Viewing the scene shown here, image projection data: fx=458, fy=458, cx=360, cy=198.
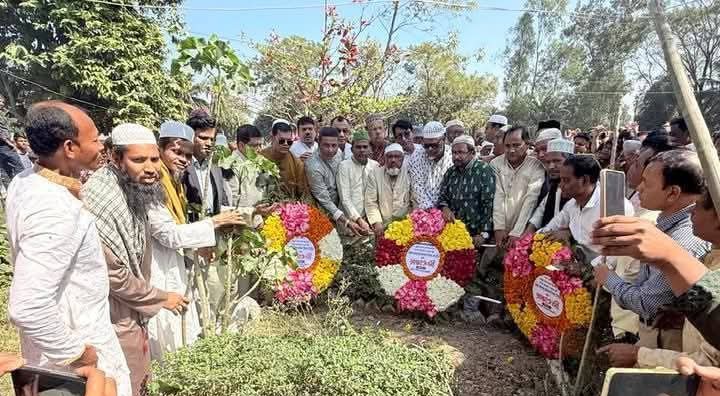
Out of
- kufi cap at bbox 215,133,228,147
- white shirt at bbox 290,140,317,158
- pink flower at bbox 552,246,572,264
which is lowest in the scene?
pink flower at bbox 552,246,572,264

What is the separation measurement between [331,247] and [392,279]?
65 centimetres

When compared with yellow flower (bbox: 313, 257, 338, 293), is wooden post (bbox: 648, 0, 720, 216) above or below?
above

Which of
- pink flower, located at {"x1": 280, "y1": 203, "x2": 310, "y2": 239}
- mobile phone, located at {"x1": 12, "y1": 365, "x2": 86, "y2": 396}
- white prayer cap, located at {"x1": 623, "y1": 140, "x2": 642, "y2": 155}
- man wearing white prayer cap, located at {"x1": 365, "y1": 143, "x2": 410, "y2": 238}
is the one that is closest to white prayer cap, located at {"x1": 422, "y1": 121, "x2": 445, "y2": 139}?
man wearing white prayer cap, located at {"x1": 365, "y1": 143, "x2": 410, "y2": 238}

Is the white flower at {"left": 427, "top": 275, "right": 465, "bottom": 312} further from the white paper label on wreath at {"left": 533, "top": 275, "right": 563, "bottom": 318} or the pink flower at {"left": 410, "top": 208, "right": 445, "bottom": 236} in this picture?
the white paper label on wreath at {"left": 533, "top": 275, "right": 563, "bottom": 318}

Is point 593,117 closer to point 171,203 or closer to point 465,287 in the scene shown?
point 465,287

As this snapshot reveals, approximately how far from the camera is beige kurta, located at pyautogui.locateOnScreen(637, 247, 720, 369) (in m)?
1.42

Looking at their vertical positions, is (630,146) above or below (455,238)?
above

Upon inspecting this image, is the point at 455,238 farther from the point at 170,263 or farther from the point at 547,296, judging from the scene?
the point at 170,263

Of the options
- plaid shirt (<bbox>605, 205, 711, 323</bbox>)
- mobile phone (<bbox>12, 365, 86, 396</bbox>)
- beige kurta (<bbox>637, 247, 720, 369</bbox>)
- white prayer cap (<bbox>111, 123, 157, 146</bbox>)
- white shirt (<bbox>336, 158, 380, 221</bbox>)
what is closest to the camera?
mobile phone (<bbox>12, 365, 86, 396</bbox>)

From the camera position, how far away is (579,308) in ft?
9.93

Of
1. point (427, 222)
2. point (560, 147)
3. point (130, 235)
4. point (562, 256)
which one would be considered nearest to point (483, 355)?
point (562, 256)

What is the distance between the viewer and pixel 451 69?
2528cm

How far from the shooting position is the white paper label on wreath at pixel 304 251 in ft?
13.9

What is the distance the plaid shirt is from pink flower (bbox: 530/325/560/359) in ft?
3.53
